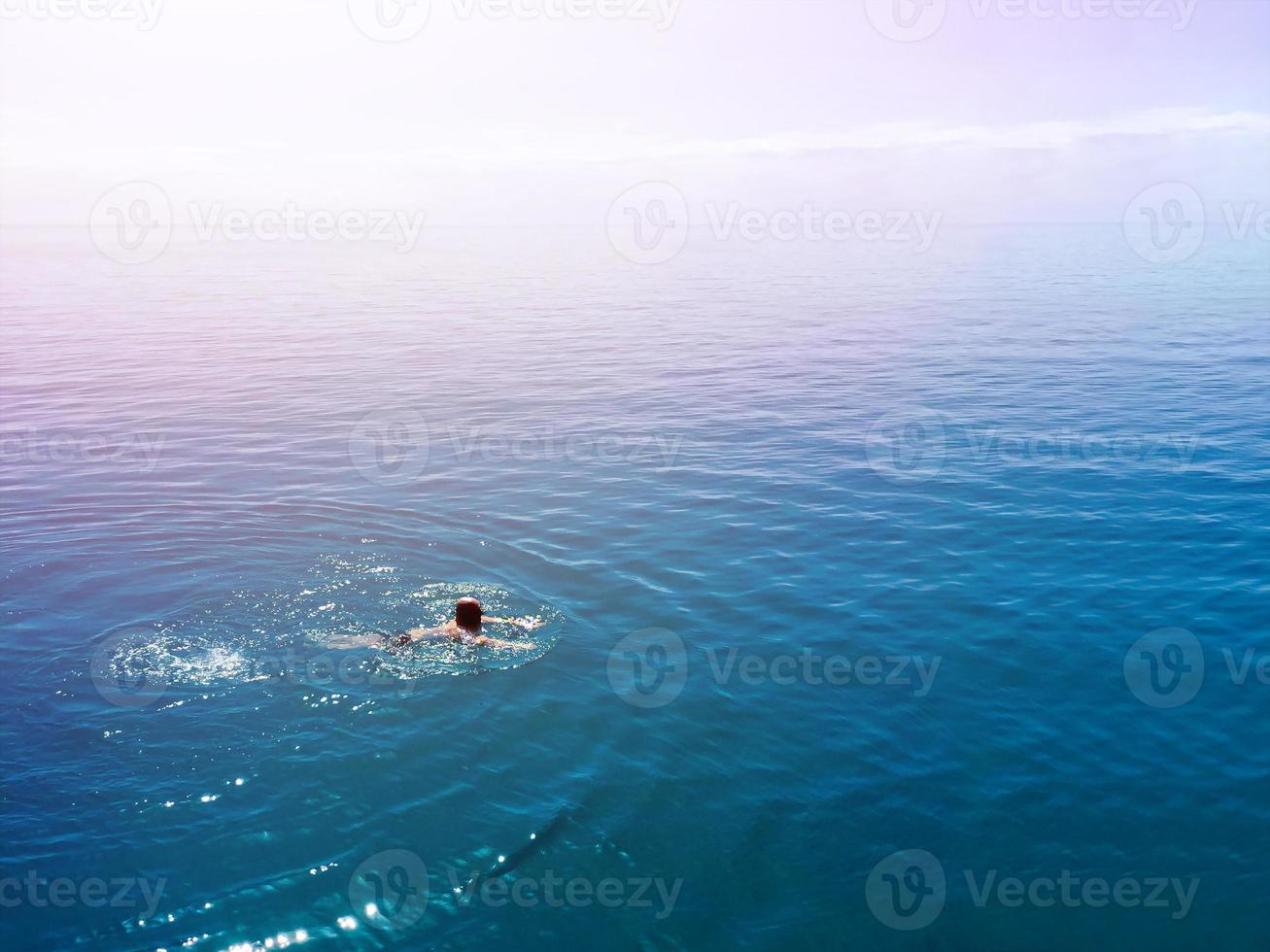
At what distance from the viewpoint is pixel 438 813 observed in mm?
13617

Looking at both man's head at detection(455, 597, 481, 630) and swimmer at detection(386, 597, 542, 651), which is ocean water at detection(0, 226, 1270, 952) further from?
man's head at detection(455, 597, 481, 630)

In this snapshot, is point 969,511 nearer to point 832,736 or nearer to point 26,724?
point 832,736

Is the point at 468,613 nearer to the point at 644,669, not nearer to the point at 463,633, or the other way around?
the point at 463,633

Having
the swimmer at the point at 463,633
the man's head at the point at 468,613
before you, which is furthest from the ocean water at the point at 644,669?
the man's head at the point at 468,613

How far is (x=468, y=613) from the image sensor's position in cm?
1770

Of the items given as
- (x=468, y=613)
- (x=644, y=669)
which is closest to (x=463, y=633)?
(x=468, y=613)

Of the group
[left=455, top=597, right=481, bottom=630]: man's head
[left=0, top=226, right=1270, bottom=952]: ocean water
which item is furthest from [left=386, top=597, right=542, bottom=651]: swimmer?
[left=0, top=226, right=1270, bottom=952]: ocean water

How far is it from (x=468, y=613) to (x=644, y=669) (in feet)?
11.3

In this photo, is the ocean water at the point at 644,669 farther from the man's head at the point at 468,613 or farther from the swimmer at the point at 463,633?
the man's head at the point at 468,613

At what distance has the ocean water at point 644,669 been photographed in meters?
12.2

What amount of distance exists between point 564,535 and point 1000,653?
34.5 feet

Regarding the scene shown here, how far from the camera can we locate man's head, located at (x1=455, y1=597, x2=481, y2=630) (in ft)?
57.8

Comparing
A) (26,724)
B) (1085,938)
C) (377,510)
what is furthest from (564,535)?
(1085,938)

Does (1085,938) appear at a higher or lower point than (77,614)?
lower
